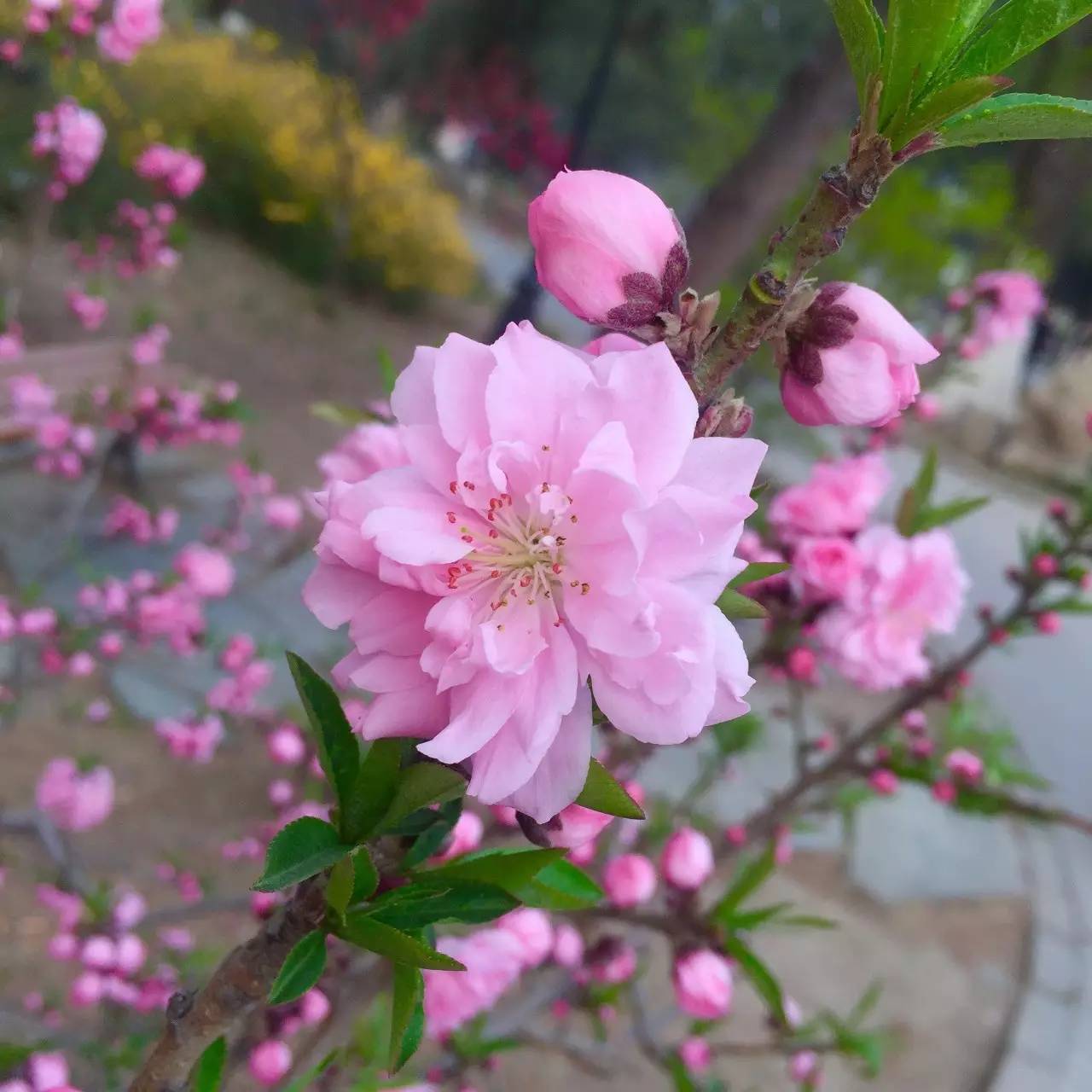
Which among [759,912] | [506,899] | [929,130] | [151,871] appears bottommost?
[151,871]

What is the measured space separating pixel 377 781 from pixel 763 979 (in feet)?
1.70

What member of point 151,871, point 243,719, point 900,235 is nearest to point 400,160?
point 900,235

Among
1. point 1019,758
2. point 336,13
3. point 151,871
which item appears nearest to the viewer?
point 151,871

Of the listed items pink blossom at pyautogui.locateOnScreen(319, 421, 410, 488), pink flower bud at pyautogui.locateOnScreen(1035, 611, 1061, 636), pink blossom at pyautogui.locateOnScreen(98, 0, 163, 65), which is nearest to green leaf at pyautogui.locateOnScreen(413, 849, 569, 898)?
pink blossom at pyautogui.locateOnScreen(319, 421, 410, 488)

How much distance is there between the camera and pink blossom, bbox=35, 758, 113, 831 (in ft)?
6.04

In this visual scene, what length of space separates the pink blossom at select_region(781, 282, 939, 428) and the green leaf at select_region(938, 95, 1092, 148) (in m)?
0.09

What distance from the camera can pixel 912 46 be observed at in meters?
0.45

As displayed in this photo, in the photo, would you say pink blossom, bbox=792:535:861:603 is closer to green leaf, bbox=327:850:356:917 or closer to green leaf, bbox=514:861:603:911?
green leaf, bbox=514:861:603:911

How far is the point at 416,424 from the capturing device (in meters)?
0.48

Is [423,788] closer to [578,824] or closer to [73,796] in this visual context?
[578,824]

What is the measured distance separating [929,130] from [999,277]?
1.72 m

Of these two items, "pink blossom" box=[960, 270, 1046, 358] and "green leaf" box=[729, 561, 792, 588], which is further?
"pink blossom" box=[960, 270, 1046, 358]

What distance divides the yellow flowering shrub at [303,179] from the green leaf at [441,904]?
21.3 ft

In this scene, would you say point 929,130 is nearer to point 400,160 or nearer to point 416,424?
point 416,424
